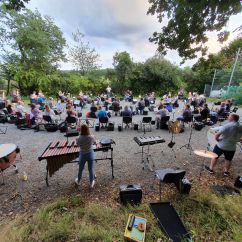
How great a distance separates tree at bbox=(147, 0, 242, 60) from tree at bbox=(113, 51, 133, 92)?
66.9 ft

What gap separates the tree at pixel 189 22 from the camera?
5391 mm

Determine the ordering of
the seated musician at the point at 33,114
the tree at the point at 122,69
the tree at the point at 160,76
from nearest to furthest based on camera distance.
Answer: the seated musician at the point at 33,114 < the tree at the point at 122,69 < the tree at the point at 160,76

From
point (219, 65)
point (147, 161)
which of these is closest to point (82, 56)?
point (219, 65)

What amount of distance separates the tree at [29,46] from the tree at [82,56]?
4507mm

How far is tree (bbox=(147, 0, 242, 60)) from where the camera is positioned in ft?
17.7

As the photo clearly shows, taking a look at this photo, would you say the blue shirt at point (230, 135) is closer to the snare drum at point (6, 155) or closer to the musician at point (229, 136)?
the musician at point (229, 136)

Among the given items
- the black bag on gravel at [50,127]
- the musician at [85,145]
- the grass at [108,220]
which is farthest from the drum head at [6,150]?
the black bag on gravel at [50,127]

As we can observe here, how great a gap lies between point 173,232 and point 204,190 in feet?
5.84

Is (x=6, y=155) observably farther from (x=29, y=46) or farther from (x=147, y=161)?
(x=29, y=46)

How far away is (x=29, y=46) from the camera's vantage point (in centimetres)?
2466

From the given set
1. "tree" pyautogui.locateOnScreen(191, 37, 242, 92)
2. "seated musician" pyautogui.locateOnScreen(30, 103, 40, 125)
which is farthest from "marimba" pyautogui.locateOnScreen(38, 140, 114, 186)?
"seated musician" pyautogui.locateOnScreen(30, 103, 40, 125)

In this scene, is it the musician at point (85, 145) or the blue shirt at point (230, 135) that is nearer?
the musician at point (85, 145)

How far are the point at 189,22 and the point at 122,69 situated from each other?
22.3m

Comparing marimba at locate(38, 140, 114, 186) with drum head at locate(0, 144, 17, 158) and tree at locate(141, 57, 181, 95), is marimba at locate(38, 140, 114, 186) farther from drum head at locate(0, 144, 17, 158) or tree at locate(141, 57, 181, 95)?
tree at locate(141, 57, 181, 95)
